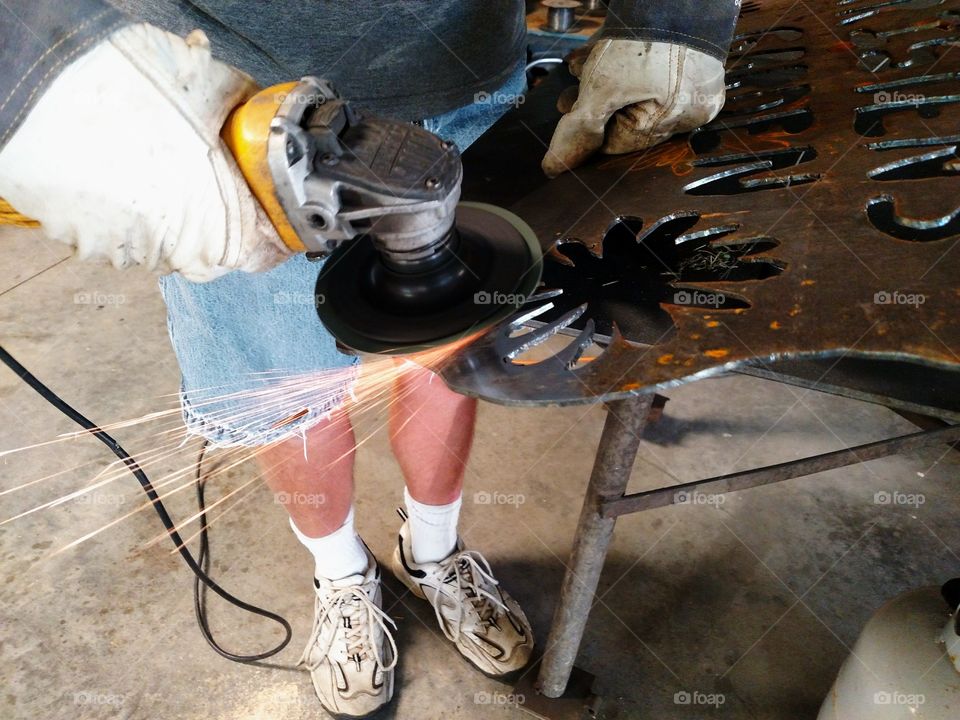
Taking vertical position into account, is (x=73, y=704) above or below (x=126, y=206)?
below

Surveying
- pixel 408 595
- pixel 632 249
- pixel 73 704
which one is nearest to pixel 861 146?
pixel 632 249

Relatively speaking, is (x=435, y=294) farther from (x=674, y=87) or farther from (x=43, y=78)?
(x=674, y=87)

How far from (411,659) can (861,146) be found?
1.39 m

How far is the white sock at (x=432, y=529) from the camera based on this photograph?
1.60m

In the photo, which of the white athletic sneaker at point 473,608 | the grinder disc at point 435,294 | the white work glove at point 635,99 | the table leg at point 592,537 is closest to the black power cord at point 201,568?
the white athletic sneaker at point 473,608

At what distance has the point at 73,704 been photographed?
1551mm

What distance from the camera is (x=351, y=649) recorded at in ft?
5.01

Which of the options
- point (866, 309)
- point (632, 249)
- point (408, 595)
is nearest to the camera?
point (866, 309)

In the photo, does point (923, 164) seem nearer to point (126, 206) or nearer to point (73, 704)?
point (126, 206)

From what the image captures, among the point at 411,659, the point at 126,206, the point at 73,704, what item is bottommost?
the point at 411,659

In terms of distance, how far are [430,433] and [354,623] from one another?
1.56 ft

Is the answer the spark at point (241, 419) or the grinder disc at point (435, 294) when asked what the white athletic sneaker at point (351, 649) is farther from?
the grinder disc at point (435, 294)

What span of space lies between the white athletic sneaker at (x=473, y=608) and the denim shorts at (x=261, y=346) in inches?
21.4

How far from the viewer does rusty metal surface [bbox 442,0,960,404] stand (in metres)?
0.76
